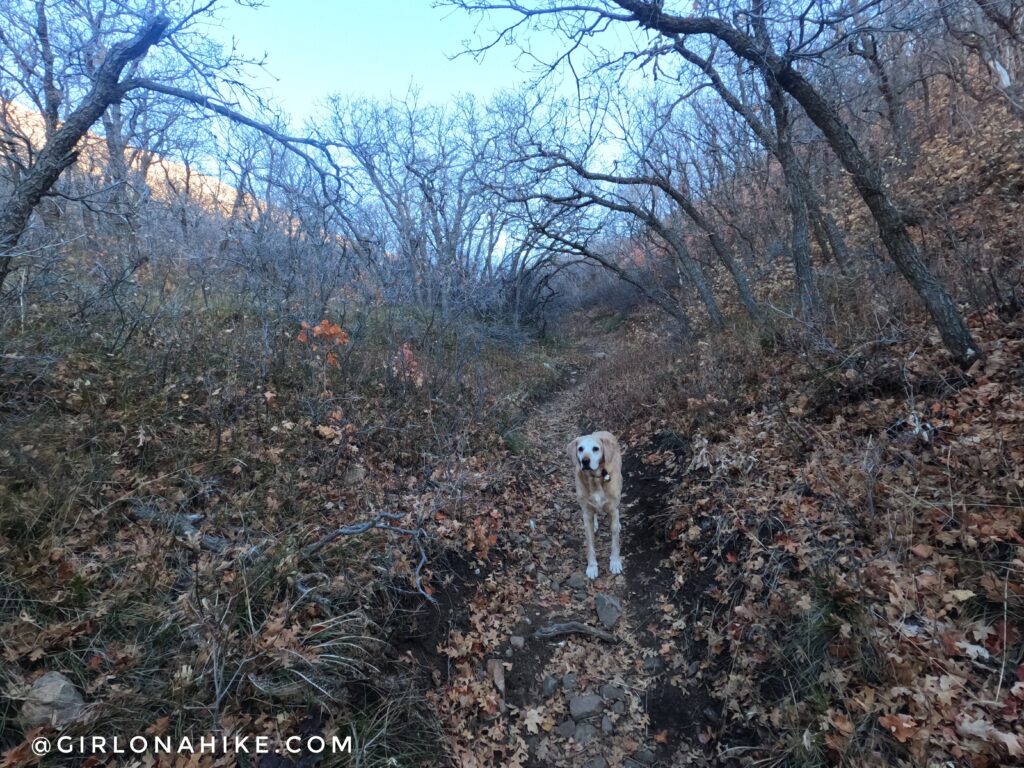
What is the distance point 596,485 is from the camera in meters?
5.29

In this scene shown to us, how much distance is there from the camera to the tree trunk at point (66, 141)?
15.0 feet

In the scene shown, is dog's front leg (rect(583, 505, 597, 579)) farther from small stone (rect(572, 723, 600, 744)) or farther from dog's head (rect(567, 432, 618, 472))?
small stone (rect(572, 723, 600, 744))

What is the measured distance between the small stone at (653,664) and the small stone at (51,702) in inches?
149

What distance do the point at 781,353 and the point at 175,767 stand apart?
8199 millimetres

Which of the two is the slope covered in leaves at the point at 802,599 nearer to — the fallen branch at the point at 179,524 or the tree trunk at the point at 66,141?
the fallen branch at the point at 179,524

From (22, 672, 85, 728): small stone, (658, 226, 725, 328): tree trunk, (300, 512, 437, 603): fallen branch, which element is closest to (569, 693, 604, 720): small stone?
(300, 512, 437, 603): fallen branch

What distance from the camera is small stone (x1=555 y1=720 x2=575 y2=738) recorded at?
357 cm

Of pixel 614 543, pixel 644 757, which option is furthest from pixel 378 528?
pixel 644 757

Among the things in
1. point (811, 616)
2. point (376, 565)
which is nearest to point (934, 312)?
point (811, 616)

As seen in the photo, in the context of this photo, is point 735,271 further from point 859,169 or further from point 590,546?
point 590,546

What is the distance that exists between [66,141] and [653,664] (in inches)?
292

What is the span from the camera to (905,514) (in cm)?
354

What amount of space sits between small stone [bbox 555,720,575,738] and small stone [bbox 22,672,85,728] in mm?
3001

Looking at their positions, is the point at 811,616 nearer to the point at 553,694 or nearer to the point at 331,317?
the point at 553,694
